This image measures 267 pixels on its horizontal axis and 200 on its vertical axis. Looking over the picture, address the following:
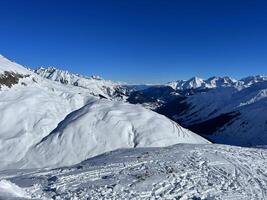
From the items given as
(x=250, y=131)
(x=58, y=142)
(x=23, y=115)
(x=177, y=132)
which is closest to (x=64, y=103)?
(x=23, y=115)

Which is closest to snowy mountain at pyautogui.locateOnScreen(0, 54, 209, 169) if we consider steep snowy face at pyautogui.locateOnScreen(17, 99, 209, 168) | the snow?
steep snowy face at pyautogui.locateOnScreen(17, 99, 209, 168)

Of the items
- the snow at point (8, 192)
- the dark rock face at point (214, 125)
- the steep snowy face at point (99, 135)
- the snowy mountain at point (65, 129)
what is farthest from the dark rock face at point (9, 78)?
the dark rock face at point (214, 125)

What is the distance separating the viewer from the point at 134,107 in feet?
210

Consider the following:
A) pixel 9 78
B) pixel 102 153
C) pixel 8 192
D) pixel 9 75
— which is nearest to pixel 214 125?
pixel 9 75

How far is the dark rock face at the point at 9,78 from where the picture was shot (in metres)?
65.0

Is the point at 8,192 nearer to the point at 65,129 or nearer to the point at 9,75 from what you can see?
the point at 65,129

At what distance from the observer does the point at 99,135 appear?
5434 cm

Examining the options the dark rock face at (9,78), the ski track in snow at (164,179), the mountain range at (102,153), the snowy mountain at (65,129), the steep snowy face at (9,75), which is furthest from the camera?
the steep snowy face at (9,75)

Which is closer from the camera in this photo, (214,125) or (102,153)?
(102,153)

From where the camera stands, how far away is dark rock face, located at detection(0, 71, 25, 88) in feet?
213

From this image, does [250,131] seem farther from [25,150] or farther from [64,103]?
[25,150]

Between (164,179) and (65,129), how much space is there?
33408 mm

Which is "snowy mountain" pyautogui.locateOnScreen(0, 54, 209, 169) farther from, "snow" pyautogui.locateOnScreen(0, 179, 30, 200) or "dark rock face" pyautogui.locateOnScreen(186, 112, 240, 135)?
"dark rock face" pyautogui.locateOnScreen(186, 112, 240, 135)

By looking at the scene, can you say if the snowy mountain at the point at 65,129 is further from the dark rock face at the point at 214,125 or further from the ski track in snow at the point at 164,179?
the dark rock face at the point at 214,125
